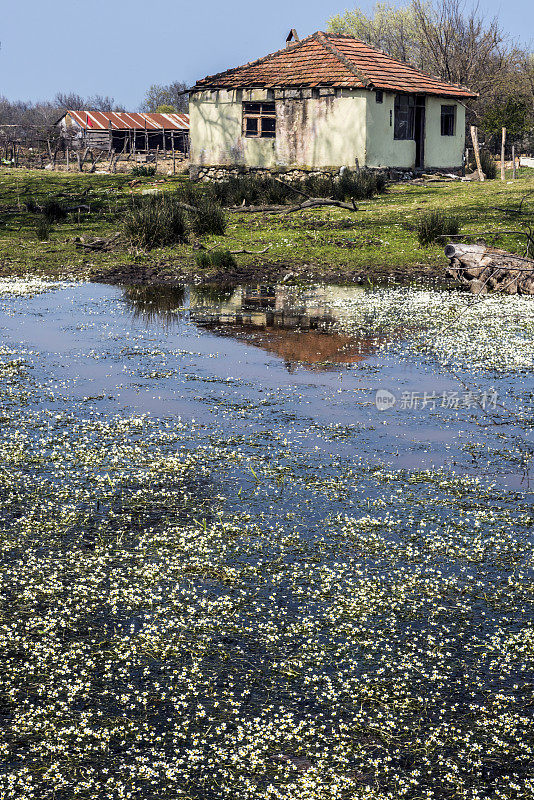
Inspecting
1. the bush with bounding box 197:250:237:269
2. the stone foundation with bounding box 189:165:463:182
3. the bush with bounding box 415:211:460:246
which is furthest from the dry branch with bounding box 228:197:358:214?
the stone foundation with bounding box 189:165:463:182

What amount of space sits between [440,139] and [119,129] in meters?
29.8

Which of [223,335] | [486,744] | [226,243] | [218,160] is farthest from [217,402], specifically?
[218,160]

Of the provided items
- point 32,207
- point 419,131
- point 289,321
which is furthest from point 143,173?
point 289,321

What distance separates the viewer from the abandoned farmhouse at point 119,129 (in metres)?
62.9

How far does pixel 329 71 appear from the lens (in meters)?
36.0

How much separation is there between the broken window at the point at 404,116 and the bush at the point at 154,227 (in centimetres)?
1816

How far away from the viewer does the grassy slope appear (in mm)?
19469

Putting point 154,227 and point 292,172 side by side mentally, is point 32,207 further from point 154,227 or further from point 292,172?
point 292,172

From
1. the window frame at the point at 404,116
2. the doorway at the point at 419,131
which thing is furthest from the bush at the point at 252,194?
the doorway at the point at 419,131

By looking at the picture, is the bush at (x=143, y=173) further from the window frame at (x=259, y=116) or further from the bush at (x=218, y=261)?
the bush at (x=218, y=261)

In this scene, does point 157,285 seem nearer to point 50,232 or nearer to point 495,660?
point 50,232

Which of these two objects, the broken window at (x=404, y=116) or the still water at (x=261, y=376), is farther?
the broken window at (x=404, y=116)

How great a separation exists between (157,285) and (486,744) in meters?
15.1

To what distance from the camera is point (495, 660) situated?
4.31 m
